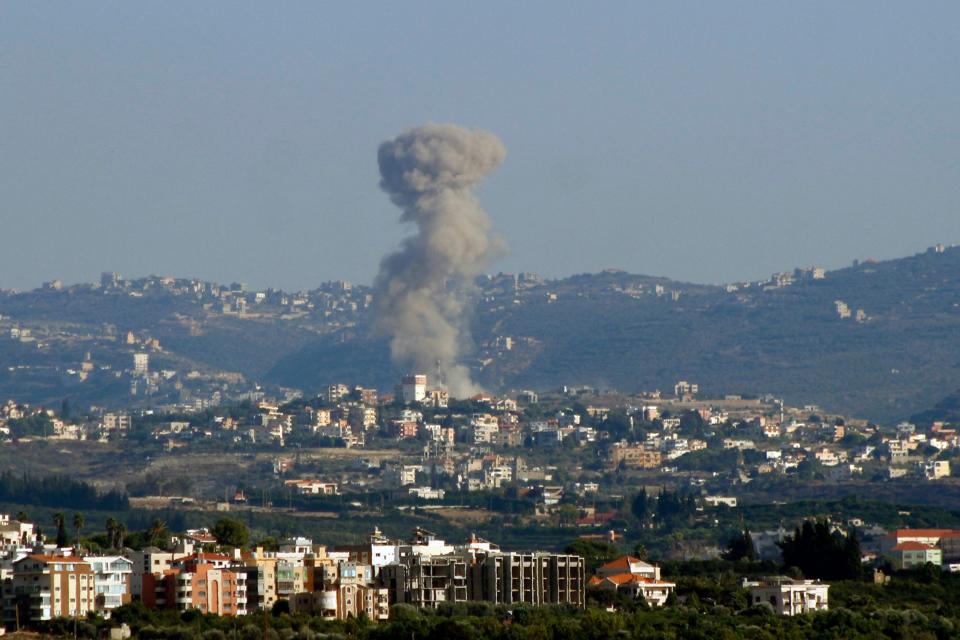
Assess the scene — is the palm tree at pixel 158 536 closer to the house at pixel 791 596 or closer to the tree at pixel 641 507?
the house at pixel 791 596

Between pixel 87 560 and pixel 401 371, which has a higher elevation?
pixel 401 371

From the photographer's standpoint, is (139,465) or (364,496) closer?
(364,496)

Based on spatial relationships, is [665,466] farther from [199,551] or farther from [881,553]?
[199,551]

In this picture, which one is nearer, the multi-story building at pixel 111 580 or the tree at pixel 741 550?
the multi-story building at pixel 111 580

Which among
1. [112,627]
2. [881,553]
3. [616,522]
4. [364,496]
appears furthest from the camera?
[364,496]

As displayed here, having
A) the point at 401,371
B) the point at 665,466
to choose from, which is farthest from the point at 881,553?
the point at 401,371

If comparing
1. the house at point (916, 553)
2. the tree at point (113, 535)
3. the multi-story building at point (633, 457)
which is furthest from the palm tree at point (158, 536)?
the multi-story building at point (633, 457)

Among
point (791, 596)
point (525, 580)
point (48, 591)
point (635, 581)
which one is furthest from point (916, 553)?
point (48, 591)

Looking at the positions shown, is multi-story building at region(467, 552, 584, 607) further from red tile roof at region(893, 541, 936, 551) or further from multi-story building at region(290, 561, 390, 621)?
red tile roof at region(893, 541, 936, 551)

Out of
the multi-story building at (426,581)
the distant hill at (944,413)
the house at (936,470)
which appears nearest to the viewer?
the multi-story building at (426,581)
